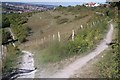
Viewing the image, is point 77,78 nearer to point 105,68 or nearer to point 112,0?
point 105,68

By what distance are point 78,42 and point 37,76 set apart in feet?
18.0

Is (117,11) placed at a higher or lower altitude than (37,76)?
higher

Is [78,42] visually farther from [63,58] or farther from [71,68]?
[71,68]

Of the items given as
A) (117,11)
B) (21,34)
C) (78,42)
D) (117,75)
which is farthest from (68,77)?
(21,34)

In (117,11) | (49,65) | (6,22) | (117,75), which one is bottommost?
(6,22)

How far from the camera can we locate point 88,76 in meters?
11.9

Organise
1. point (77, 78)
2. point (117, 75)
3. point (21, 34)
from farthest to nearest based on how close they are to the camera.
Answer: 1. point (21, 34)
2. point (77, 78)
3. point (117, 75)

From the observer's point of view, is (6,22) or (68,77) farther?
(6,22)

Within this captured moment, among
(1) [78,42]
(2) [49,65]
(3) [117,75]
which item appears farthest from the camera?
(1) [78,42]

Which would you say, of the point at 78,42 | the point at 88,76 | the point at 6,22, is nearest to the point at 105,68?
the point at 88,76

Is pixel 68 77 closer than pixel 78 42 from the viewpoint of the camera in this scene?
Yes

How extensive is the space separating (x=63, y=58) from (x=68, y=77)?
13.9ft

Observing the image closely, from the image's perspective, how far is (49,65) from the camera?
15.1m

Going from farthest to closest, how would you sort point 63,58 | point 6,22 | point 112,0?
point 6,22
point 63,58
point 112,0
